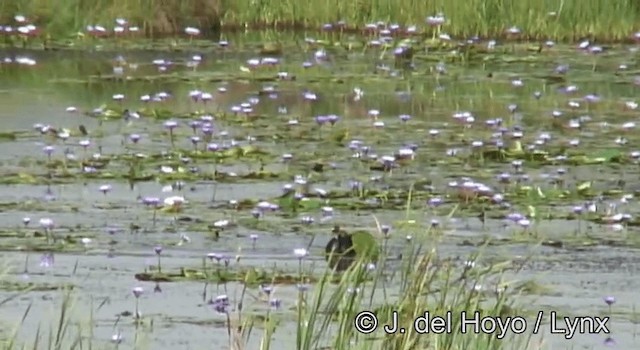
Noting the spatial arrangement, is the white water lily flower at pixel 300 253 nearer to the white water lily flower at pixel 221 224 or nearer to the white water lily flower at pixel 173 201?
the white water lily flower at pixel 221 224

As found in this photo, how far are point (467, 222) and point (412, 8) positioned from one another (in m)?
10.2

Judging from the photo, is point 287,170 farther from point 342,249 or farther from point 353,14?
point 353,14

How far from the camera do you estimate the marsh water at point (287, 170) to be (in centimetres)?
751

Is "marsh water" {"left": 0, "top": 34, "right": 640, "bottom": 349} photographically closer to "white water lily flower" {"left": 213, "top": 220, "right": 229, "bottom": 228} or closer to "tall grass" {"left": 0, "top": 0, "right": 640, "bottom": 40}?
"white water lily flower" {"left": 213, "top": 220, "right": 229, "bottom": 228}

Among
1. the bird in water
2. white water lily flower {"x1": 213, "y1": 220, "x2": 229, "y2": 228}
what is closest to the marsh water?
white water lily flower {"x1": 213, "y1": 220, "x2": 229, "y2": 228}

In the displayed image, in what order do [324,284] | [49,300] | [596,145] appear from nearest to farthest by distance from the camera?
1. [324,284]
2. [49,300]
3. [596,145]

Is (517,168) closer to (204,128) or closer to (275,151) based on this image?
(275,151)

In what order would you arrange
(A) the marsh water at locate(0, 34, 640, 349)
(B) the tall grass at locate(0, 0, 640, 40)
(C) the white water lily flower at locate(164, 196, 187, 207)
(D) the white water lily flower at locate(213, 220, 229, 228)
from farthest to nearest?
(B) the tall grass at locate(0, 0, 640, 40)
(C) the white water lily flower at locate(164, 196, 187, 207)
(D) the white water lily flower at locate(213, 220, 229, 228)
(A) the marsh water at locate(0, 34, 640, 349)

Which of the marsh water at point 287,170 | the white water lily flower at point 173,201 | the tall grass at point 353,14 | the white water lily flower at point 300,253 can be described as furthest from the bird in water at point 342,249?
the tall grass at point 353,14

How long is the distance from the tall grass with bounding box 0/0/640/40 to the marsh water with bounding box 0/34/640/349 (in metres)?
0.93

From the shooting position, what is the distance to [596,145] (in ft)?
38.5

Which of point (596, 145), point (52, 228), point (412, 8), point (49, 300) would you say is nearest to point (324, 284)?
point (49, 300)

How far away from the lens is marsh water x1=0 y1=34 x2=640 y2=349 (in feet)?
24.6

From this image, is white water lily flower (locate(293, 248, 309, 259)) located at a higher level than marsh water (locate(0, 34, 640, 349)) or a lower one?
higher
